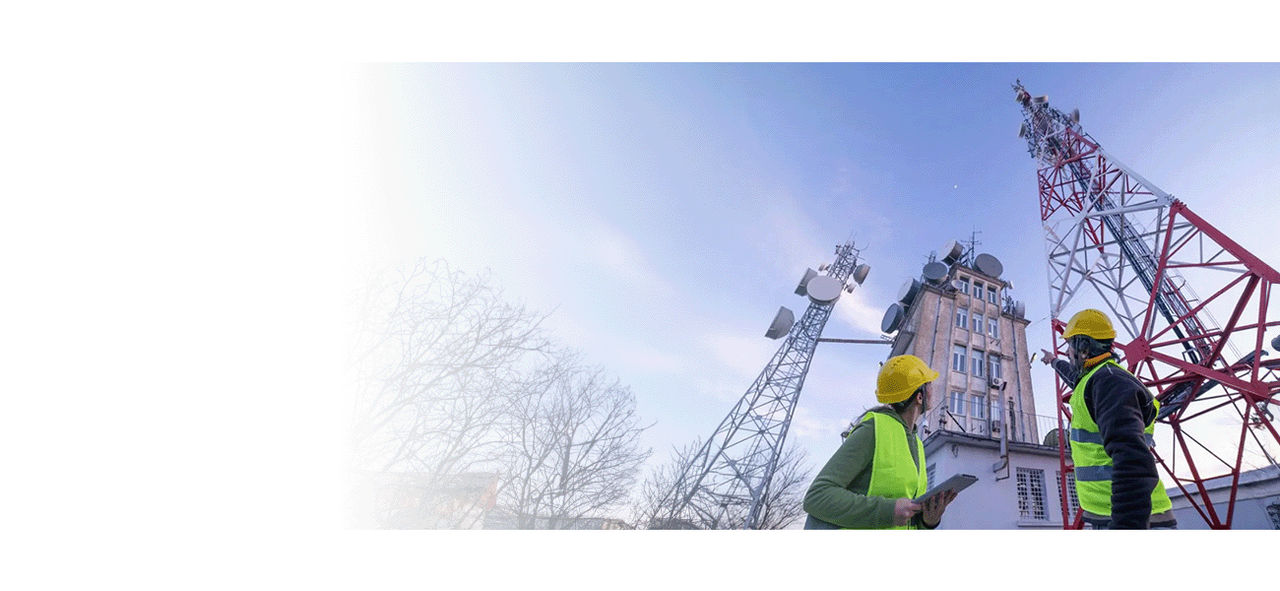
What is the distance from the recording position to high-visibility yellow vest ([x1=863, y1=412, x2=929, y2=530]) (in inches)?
53.0

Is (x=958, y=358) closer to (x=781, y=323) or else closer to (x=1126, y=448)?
(x=781, y=323)

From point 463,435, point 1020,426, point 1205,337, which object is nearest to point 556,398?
point 463,435

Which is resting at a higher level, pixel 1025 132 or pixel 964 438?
pixel 1025 132

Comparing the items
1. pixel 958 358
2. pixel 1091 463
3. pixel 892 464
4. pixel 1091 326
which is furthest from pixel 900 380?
pixel 958 358

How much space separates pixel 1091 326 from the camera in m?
1.79

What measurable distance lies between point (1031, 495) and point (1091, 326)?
7771 millimetres

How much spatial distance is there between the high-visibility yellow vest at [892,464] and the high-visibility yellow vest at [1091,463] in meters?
0.60

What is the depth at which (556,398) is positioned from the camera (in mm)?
8648

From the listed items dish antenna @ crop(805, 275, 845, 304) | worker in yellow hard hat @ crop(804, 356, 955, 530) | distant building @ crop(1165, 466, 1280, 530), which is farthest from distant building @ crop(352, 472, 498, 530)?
distant building @ crop(1165, 466, 1280, 530)

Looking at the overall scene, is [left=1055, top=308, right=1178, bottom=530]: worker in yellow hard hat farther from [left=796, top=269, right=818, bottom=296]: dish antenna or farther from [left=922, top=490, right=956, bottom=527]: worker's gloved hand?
[left=796, top=269, right=818, bottom=296]: dish antenna

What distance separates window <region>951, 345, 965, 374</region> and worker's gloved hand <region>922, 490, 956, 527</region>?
436 inches

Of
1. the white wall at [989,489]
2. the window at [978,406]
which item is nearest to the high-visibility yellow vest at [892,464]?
the white wall at [989,489]
